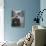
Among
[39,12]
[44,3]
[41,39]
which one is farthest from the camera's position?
[39,12]

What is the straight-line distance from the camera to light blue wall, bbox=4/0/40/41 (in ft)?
17.2

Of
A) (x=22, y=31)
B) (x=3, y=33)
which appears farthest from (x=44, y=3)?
(x=3, y=33)

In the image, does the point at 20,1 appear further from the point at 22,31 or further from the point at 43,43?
the point at 43,43

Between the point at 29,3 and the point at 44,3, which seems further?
the point at 29,3

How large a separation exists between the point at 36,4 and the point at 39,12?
1.14 ft

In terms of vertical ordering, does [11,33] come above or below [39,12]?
below

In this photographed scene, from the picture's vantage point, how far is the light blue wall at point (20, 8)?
523cm

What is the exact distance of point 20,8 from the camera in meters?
5.25

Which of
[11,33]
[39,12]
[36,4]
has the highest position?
[36,4]

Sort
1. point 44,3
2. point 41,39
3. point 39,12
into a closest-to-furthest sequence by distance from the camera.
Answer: point 41,39 → point 44,3 → point 39,12

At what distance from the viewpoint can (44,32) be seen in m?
2.62

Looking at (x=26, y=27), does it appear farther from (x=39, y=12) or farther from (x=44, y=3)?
(x=44, y=3)

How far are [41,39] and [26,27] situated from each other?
2.73 metres

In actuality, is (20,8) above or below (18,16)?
above
